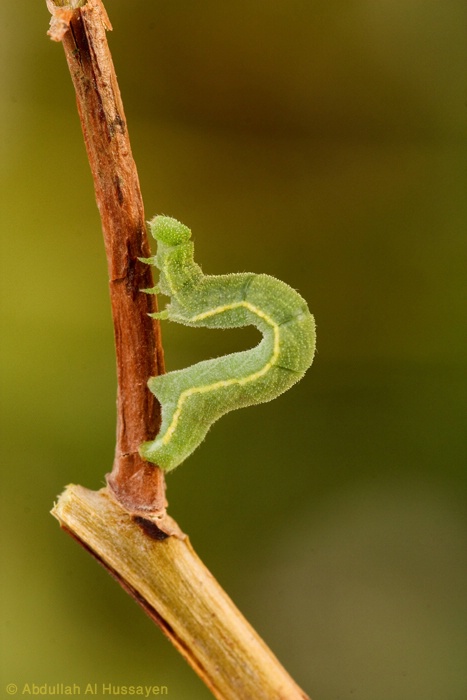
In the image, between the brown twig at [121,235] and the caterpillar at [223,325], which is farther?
the caterpillar at [223,325]

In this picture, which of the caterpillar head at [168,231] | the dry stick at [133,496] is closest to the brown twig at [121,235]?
the dry stick at [133,496]

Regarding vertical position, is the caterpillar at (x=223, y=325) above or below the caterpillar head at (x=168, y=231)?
below

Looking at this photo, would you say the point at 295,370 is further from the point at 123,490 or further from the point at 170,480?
the point at 170,480

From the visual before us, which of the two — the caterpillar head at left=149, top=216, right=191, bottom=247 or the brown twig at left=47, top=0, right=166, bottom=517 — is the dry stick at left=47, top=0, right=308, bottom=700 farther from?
the caterpillar head at left=149, top=216, right=191, bottom=247

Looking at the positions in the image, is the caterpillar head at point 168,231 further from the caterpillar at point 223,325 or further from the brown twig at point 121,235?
the brown twig at point 121,235

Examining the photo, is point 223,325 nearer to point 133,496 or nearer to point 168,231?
point 168,231

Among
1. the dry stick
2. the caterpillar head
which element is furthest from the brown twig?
the caterpillar head
